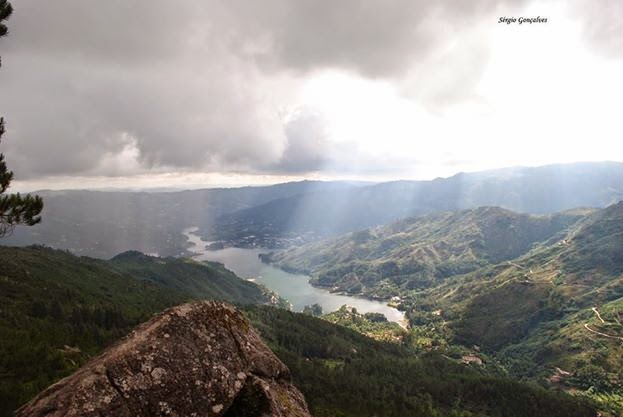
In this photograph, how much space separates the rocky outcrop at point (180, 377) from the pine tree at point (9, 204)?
2269 centimetres

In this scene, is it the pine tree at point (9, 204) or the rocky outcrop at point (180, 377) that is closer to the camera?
the rocky outcrop at point (180, 377)

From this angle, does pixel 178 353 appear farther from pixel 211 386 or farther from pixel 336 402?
pixel 336 402

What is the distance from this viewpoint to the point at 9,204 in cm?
3142

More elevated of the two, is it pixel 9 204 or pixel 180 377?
pixel 9 204

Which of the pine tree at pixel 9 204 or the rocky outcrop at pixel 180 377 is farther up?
the pine tree at pixel 9 204

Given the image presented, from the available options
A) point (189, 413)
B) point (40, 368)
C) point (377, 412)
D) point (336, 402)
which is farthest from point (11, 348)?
point (189, 413)

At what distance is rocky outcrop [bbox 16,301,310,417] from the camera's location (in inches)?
535

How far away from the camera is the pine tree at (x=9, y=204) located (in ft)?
103

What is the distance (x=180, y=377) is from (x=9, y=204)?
25652mm

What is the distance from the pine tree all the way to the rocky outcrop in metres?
22.7

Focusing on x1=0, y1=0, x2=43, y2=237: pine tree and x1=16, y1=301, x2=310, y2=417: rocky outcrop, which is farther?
x1=0, y1=0, x2=43, y2=237: pine tree

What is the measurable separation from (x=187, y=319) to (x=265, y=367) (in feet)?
16.1

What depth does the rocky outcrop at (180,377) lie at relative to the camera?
13.6 metres

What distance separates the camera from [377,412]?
Result: 15850 centimetres
